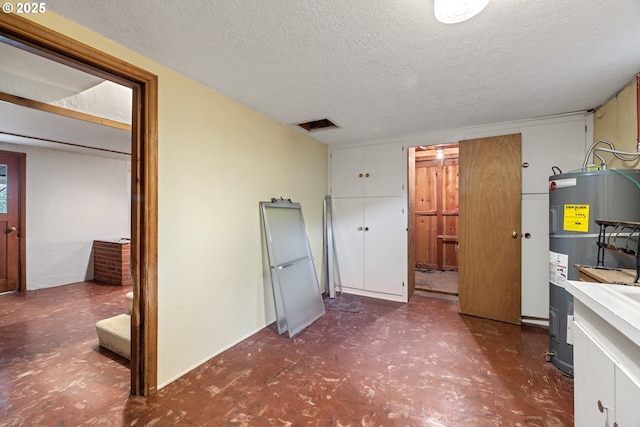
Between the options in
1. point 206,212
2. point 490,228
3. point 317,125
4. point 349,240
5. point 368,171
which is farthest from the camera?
point 349,240

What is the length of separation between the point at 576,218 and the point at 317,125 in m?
2.62

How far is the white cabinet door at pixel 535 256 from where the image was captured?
2852 mm

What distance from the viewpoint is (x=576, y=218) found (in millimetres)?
1960

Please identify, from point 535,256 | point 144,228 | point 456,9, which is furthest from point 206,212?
point 535,256

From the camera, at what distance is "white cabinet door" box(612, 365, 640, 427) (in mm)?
736

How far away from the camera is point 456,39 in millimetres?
1550

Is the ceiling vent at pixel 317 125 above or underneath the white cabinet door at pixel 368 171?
above

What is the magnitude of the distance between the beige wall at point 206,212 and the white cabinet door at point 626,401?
89.7 inches

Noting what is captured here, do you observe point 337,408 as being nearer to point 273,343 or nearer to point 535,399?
point 273,343

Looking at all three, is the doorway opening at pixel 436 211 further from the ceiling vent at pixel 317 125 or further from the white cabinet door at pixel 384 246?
the ceiling vent at pixel 317 125

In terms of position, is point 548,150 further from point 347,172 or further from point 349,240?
point 349,240

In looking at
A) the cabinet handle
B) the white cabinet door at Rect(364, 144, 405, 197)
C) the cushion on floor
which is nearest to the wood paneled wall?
the white cabinet door at Rect(364, 144, 405, 197)

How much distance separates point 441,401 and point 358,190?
2663 mm

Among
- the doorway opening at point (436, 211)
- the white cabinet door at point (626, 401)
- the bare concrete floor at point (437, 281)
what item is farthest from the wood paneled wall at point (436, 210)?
the white cabinet door at point (626, 401)
